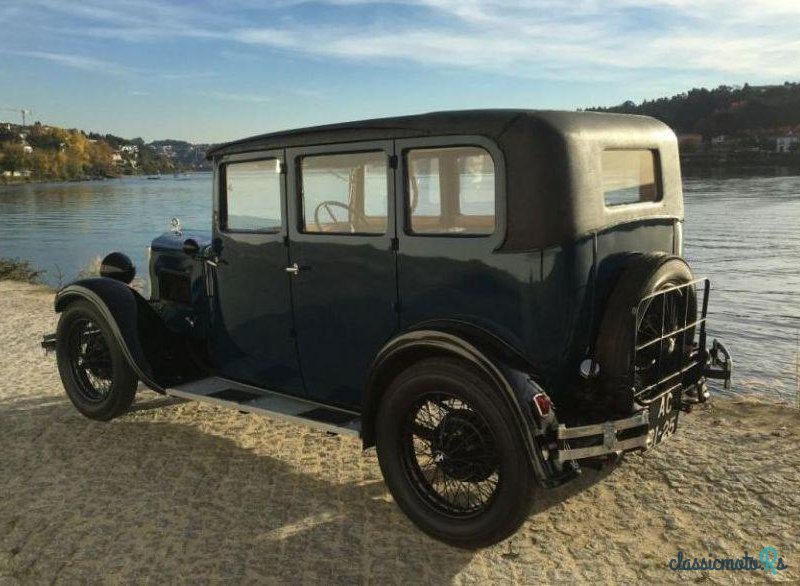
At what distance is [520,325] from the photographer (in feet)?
11.0

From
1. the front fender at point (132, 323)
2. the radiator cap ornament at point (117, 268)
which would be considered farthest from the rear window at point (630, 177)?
the radiator cap ornament at point (117, 268)

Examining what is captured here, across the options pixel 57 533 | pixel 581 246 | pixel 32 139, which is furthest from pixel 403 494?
pixel 32 139

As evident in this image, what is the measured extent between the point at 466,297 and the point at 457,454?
83cm

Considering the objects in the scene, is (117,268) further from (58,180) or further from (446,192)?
(58,180)

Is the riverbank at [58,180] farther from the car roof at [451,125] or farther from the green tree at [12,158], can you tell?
the car roof at [451,125]

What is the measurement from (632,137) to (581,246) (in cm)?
93

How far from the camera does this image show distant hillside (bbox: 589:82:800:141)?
78.1 meters

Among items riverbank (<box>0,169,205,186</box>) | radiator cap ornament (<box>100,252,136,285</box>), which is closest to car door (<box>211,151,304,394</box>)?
radiator cap ornament (<box>100,252,136,285</box>)

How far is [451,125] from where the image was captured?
11.4ft

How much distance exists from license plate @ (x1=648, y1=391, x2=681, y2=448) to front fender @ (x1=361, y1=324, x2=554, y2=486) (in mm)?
726

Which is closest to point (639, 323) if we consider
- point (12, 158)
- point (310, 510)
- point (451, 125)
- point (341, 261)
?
point (451, 125)

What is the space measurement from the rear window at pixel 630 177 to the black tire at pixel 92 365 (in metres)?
3.70

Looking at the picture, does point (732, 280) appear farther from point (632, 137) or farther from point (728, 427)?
point (632, 137)

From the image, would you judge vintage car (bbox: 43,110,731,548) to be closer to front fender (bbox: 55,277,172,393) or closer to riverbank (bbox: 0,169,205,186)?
front fender (bbox: 55,277,172,393)
